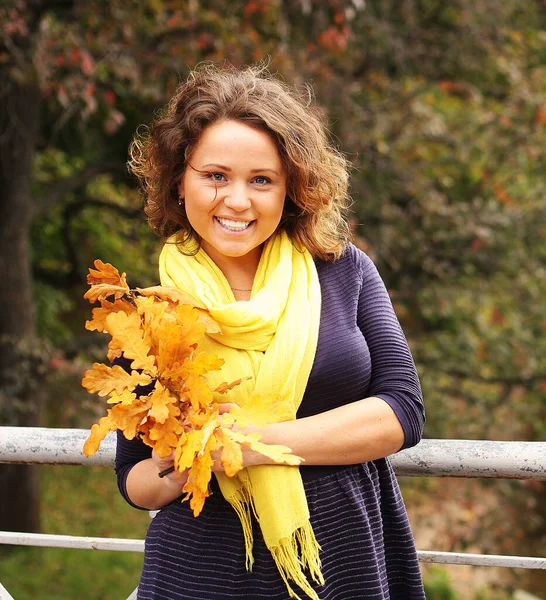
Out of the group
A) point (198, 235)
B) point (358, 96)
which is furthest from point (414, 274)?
point (198, 235)

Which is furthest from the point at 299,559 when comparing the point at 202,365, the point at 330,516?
the point at 202,365

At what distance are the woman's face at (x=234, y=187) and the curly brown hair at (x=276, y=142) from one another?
0.03 meters

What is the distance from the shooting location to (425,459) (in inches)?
71.9

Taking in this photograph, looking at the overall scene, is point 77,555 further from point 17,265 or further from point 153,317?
point 153,317

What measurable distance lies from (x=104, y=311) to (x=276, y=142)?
484 millimetres

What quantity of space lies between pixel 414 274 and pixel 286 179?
462cm

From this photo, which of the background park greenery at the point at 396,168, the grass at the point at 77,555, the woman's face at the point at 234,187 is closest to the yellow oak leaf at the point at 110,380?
the woman's face at the point at 234,187

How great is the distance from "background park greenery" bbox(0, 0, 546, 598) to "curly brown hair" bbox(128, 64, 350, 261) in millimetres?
3099

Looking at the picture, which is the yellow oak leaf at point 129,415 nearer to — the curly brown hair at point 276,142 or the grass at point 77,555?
the curly brown hair at point 276,142

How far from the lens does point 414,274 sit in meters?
6.23

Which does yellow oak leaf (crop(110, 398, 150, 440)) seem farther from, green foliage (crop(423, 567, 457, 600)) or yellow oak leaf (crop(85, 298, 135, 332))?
green foliage (crop(423, 567, 457, 600))

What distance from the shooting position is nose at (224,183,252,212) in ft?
5.39

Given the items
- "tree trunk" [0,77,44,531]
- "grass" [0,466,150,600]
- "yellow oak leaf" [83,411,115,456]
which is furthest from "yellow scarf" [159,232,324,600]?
"grass" [0,466,150,600]

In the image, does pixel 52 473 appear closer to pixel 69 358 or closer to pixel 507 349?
pixel 69 358
